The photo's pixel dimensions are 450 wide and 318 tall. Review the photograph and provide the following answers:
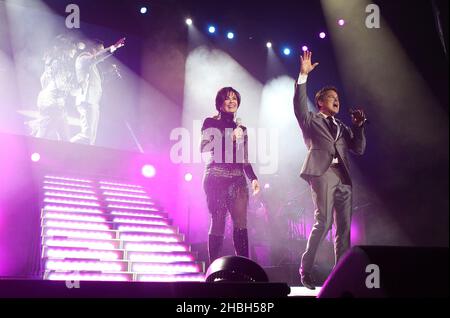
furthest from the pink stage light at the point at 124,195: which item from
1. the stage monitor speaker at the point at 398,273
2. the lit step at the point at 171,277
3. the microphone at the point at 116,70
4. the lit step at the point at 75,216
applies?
the stage monitor speaker at the point at 398,273

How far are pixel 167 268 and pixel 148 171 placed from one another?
132 inches

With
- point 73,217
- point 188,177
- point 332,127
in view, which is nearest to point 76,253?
point 73,217

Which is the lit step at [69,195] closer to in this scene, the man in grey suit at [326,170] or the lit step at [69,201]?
the lit step at [69,201]

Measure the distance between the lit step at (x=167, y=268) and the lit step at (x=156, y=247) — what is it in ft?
1.01

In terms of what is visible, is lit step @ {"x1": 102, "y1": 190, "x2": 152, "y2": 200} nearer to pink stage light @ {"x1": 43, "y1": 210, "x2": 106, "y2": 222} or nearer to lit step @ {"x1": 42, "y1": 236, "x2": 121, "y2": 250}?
pink stage light @ {"x1": 43, "y1": 210, "x2": 106, "y2": 222}

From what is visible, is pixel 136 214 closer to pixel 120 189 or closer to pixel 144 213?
pixel 144 213

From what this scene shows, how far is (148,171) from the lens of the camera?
7816 mm

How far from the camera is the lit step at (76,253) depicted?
4.31 metres

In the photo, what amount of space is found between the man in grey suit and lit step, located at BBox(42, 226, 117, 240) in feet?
8.51

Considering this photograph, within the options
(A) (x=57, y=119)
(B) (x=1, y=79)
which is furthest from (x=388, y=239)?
(B) (x=1, y=79)

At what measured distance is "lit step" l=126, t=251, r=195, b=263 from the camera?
15.4ft

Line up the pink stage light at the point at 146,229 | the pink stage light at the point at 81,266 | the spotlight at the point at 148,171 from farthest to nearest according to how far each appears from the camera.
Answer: the spotlight at the point at 148,171, the pink stage light at the point at 146,229, the pink stage light at the point at 81,266

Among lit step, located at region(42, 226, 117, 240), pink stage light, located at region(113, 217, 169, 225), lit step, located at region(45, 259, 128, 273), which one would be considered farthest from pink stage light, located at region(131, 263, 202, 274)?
pink stage light, located at region(113, 217, 169, 225)
